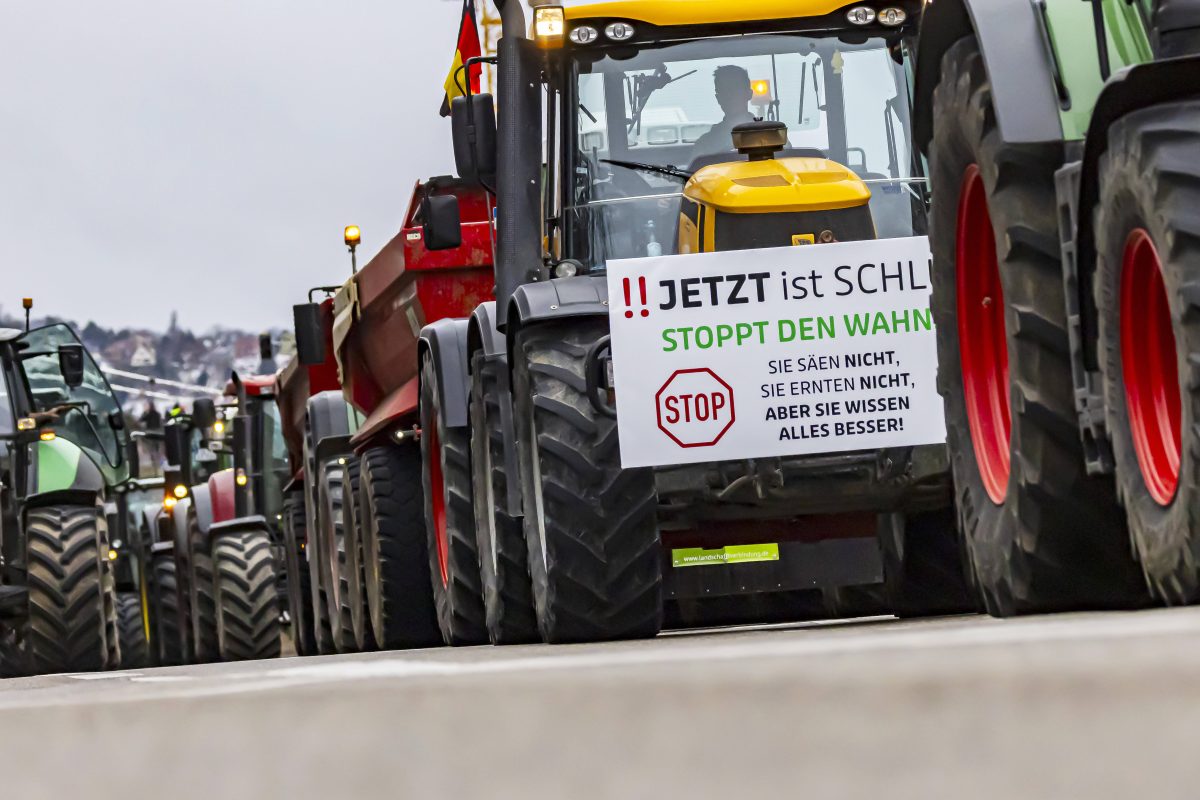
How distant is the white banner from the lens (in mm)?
6703

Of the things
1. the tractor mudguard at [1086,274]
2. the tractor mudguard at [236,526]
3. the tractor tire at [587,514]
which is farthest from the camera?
the tractor mudguard at [236,526]

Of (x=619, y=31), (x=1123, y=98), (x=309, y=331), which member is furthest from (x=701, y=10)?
(x=309, y=331)

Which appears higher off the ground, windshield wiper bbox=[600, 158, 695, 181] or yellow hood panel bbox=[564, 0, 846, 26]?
yellow hood panel bbox=[564, 0, 846, 26]

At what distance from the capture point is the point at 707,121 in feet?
26.0

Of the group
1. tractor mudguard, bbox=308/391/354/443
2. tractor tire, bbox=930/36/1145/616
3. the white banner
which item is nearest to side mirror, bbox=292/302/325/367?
tractor mudguard, bbox=308/391/354/443

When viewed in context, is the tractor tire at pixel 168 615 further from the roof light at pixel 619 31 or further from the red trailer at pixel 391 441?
the roof light at pixel 619 31

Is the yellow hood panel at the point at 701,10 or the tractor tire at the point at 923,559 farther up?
the yellow hood panel at the point at 701,10

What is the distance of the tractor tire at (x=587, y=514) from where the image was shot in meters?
6.90

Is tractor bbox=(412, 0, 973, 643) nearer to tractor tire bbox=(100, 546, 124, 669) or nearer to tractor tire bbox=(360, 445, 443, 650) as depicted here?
tractor tire bbox=(360, 445, 443, 650)

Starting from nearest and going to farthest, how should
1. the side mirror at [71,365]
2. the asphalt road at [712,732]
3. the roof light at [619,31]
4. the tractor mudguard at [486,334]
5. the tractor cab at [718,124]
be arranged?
the asphalt road at [712,732] → the tractor cab at [718,124] → the roof light at [619,31] → the tractor mudguard at [486,334] → the side mirror at [71,365]

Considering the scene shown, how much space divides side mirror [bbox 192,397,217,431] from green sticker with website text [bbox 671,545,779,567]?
11.2 m

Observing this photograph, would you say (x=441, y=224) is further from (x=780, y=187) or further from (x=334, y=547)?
(x=334, y=547)

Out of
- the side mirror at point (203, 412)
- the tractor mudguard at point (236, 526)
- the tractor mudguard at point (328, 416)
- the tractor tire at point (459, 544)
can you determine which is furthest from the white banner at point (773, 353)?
the side mirror at point (203, 412)

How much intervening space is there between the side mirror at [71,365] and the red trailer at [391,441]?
259cm
